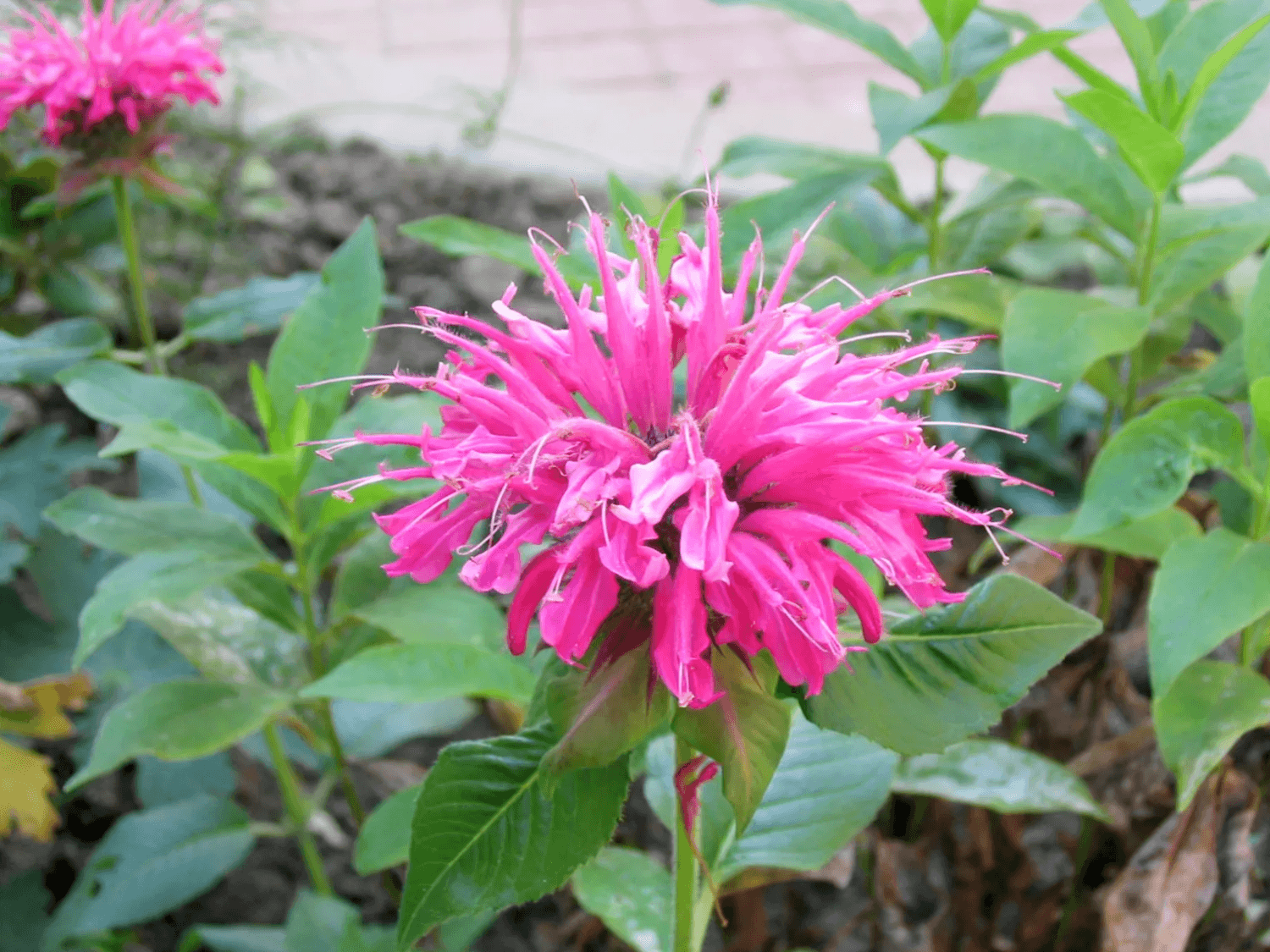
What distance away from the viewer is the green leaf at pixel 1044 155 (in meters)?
0.93

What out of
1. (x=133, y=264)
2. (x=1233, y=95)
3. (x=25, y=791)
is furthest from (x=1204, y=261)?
→ (x=25, y=791)

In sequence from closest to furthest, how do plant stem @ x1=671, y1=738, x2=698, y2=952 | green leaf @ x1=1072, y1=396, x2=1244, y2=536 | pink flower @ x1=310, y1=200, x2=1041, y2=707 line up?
pink flower @ x1=310, y1=200, x2=1041, y2=707
plant stem @ x1=671, y1=738, x2=698, y2=952
green leaf @ x1=1072, y1=396, x2=1244, y2=536

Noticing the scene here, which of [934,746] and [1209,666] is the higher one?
[934,746]

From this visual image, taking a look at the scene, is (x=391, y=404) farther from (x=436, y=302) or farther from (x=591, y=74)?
(x=591, y=74)

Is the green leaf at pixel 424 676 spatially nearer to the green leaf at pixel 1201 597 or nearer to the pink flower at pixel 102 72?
the green leaf at pixel 1201 597

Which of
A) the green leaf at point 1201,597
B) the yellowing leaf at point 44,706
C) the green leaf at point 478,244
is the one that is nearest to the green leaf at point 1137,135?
the green leaf at point 1201,597

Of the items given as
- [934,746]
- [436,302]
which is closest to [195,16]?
[436,302]

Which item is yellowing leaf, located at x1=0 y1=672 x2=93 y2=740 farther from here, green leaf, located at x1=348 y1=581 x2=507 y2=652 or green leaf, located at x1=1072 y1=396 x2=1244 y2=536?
green leaf, located at x1=1072 y1=396 x2=1244 y2=536

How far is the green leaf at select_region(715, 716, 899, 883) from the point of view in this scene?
0.77m

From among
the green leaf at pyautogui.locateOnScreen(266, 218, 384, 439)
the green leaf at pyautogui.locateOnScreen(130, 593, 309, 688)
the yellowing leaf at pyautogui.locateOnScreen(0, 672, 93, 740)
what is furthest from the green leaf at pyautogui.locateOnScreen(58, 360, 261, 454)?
the yellowing leaf at pyautogui.locateOnScreen(0, 672, 93, 740)

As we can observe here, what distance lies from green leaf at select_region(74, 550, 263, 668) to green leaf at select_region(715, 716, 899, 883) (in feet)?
1.50

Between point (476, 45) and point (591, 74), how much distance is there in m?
0.37

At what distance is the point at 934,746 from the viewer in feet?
1.92

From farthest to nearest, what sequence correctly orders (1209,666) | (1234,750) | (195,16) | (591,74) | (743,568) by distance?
(591,74)
(195,16)
(1234,750)
(1209,666)
(743,568)
